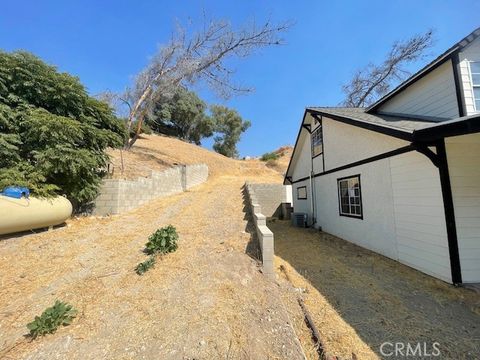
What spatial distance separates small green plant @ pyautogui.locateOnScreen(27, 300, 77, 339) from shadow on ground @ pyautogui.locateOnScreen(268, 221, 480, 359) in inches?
144

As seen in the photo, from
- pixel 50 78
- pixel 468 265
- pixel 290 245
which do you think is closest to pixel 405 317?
pixel 468 265

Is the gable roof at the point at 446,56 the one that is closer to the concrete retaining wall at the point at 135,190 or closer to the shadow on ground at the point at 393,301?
the shadow on ground at the point at 393,301

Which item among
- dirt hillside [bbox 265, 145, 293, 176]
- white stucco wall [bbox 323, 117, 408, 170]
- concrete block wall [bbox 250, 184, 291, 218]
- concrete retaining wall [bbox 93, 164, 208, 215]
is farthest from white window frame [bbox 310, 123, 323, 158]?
dirt hillside [bbox 265, 145, 293, 176]

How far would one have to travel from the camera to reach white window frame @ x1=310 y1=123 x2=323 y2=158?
1003cm

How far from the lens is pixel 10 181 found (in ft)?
16.9

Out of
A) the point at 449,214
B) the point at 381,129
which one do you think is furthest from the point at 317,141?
the point at 449,214

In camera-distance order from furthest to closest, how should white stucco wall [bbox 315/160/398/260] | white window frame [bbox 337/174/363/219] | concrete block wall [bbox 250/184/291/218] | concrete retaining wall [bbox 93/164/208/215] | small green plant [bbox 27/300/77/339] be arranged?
1. concrete block wall [bbox 250/184/291/218]
2. concrete retaining wall [bbox 93/164/208/215]
3. white window frame [bbox 337/174/363/219]
4. white stucco wall [bbox 315/160/398/260]
5. small green plant [bbox 27/300/77/339]

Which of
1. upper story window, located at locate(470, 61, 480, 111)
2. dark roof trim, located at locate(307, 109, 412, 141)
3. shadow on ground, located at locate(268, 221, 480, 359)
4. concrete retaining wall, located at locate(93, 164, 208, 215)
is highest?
upper story window, located at locate(470, 61, 480, 111)

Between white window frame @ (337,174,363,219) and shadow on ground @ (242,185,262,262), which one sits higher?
white window frame @ (337,174,363,219)

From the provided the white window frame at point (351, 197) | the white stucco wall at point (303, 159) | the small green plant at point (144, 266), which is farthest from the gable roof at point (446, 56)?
the small green plant at point (144, 266)

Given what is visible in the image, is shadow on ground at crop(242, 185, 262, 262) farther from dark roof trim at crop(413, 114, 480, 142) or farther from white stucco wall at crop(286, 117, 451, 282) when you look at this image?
dark roof trim at crop(413, 114, 480, 142)

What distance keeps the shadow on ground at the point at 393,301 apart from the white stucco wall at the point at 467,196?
0.61 metres

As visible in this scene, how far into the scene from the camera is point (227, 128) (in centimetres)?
3516

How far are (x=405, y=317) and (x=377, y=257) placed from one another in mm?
2976
